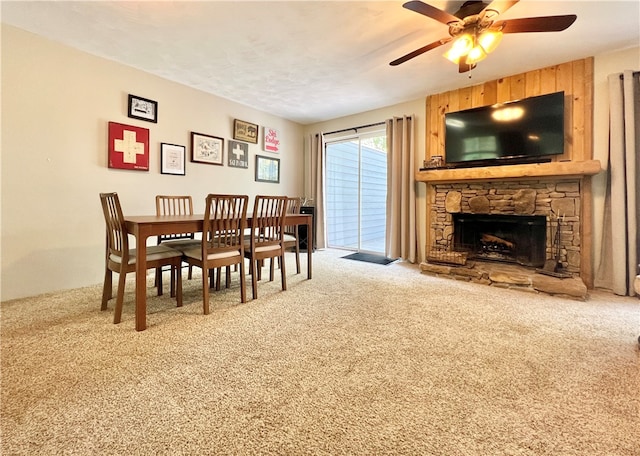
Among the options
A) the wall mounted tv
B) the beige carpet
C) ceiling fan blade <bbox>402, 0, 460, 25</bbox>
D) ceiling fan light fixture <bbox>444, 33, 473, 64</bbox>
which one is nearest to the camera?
the beige carpet

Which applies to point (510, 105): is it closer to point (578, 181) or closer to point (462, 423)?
point (578, 181)

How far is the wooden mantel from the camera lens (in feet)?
8.84

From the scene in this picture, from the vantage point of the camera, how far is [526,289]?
9.32 ft

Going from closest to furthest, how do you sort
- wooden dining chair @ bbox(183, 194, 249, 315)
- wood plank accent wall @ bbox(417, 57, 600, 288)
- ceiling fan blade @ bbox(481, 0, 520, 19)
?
ceiling fan blade @ bbox(481, 0, 520, 19), wooden dining chair @ bbox(183, 194, 249, 315), wood plank accent wall @ bbox(417, 57, 600, 288)

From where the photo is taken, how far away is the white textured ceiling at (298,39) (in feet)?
7.13

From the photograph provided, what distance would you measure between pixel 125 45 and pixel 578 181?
492 cm

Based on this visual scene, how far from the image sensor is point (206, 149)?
387 centimetres

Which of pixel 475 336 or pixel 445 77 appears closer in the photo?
pixel 475 336

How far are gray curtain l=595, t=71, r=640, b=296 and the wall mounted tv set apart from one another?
0.42 metres

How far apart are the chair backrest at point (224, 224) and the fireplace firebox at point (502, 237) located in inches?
115

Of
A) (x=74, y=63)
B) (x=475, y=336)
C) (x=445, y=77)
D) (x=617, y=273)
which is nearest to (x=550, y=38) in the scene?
(x=445, y=77)

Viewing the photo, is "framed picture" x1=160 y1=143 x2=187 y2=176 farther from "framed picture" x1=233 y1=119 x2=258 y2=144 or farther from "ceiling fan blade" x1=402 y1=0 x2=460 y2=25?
"ceiling fan blade" x1=402 y1=0 x2=460 y2=25

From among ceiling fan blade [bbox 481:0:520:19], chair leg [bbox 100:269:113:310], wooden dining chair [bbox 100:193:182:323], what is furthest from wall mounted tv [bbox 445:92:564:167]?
chair leg [bbox 100:269:113:310]

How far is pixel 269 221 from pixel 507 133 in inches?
119
